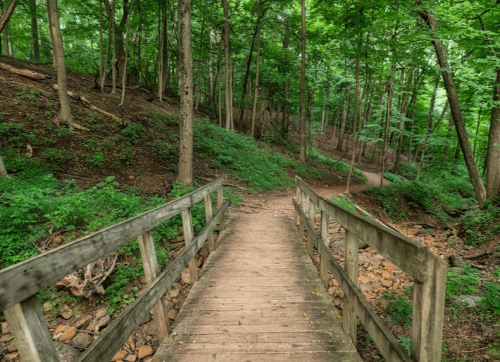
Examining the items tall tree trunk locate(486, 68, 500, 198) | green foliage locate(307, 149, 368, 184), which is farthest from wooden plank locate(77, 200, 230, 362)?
green foliage locate(307, 149, 368, 184)

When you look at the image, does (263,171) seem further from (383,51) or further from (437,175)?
(437,175)

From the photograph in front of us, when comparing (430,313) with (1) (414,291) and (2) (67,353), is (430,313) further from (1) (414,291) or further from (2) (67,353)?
(2) (67,353)

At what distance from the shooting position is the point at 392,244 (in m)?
1.81

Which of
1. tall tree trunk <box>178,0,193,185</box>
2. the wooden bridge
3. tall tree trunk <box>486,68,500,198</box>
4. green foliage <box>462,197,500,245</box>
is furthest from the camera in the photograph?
tall tree trunk <box>486,68,500,198</box>

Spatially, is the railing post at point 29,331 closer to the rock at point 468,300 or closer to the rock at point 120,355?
the rock at point 120,355

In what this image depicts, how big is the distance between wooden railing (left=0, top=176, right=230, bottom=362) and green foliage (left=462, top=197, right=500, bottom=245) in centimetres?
861

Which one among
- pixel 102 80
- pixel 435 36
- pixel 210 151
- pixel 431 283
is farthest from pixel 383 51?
pixel 102 80

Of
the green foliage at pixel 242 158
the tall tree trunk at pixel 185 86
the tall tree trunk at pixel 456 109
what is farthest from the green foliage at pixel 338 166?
the tall tree trunk at pixel 185 86

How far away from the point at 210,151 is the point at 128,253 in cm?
806

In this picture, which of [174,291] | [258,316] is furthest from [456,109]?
[174,291]

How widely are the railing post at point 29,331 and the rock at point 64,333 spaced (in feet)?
9.00

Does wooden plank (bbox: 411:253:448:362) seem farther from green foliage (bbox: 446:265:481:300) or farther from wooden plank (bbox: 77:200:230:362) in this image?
green foliage (bbox: 446:265:481:300)

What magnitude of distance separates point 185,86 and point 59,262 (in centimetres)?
657

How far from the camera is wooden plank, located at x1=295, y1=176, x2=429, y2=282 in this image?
57.9 inches
